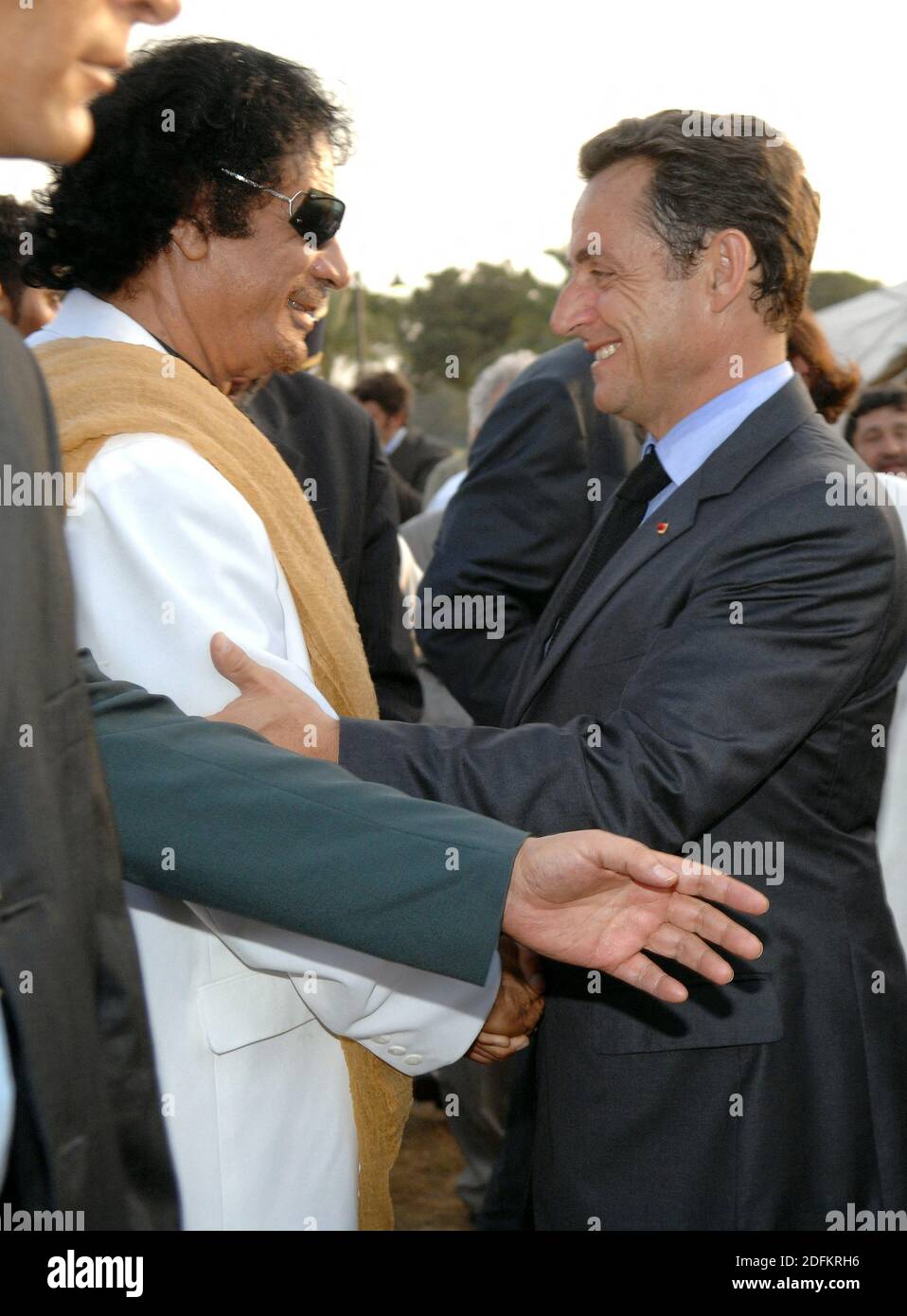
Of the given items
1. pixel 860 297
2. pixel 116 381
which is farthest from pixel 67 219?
pixel 860 297

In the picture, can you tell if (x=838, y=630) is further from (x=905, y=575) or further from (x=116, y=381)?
(x=116, y=381)

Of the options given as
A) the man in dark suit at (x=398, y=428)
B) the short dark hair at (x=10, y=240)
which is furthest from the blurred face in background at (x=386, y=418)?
the short dark hair at (x=10, y=240)

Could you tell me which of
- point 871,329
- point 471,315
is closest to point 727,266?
point 871,329

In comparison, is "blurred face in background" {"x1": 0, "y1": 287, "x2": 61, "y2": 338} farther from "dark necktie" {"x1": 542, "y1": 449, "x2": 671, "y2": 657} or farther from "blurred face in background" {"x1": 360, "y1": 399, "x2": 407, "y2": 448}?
"blurred face in background" {"x1": 360, "y1": 399, "x2": 407, "y2": 448}

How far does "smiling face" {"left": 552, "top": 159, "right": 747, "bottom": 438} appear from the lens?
8.84 ft

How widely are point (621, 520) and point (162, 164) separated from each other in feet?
3.66

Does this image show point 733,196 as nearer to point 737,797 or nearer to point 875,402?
point 737,797

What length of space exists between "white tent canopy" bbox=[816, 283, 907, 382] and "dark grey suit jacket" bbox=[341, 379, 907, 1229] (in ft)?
13.0

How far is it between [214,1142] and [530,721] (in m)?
1.06

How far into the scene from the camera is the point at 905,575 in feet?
7.95

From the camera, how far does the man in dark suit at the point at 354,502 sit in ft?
11.7

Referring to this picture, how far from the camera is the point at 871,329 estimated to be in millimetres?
6562

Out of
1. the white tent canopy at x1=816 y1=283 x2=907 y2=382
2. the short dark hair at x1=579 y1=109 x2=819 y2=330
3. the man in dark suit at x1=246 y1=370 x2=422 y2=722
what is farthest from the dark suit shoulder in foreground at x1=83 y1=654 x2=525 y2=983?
the white tent canopy at x1=816 y1=283 x2=907 y2=382

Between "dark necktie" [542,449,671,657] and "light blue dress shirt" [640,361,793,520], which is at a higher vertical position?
"light blue dress shirt" [640,361,793,520]
